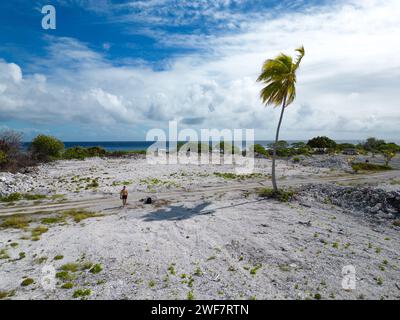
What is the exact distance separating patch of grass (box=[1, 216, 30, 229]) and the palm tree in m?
19.7

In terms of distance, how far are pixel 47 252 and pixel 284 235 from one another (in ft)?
38.5

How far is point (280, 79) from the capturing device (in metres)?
20.2

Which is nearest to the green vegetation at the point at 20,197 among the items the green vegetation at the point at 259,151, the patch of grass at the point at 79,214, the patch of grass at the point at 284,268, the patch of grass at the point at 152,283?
the patch of grass at the point at 79,214

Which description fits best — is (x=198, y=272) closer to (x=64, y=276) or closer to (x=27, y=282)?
(x=64, y=276)

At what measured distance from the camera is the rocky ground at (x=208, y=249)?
28.6ft

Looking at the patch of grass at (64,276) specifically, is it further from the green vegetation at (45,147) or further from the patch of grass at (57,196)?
the green vegetation at (45,147)

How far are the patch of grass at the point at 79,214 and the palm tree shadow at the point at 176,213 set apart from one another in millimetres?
3843

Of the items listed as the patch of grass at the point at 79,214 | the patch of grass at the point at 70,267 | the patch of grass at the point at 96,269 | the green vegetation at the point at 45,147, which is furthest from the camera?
the green vegetation at the point at 45,147

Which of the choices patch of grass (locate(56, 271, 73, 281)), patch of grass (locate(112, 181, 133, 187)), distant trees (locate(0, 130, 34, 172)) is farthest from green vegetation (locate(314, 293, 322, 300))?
distant trees (locate(0, 130, 34, 172))

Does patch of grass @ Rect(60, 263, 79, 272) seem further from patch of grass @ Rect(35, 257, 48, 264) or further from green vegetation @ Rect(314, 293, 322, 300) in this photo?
green vegetation @ Rect(314, 293, 322, 300)

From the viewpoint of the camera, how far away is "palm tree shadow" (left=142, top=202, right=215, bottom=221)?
1661cm

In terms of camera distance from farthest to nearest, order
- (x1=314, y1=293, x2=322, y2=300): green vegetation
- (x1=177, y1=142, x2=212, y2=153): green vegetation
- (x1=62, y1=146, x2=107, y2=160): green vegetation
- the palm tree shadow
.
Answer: (x1=177, y1=142, x2=212, y2=153): green vegetation < (x1=62, y1=146, x2=107, y2=160): green vegetation < the palm tree shadow < (x1=314, y1=293, x2=322, y2=300): green vegetation

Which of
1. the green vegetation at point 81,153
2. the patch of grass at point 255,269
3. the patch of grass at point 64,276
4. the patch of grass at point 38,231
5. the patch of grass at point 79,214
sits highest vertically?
the green vegetation at point 81,153
